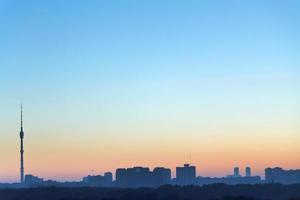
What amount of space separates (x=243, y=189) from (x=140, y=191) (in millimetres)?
31007

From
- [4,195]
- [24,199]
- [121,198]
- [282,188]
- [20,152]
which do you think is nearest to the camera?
[121,198]

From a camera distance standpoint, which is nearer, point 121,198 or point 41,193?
point 121,198

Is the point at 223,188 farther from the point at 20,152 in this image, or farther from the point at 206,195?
the point at 20,152

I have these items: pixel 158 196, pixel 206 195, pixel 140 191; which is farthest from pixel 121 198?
pixel 206 195

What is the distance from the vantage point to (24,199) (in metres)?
139

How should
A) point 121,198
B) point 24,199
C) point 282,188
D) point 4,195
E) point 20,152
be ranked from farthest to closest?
point 20,152 < point 282,188 < point 4,195 < point 24,199 < point 121,198

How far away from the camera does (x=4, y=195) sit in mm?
147750

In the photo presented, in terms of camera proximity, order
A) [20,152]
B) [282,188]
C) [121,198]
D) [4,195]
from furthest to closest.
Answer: [20,152]
[282,188]
[4,195]
[121,198]

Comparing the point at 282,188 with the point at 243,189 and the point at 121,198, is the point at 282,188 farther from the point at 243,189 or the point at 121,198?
the point at 121,198

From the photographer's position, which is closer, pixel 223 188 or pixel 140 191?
pixel 140 191

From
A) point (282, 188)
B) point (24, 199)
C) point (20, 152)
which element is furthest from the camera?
point (20, 152)

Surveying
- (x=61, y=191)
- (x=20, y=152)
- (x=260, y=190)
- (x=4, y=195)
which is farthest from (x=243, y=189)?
(x=20, y=152)

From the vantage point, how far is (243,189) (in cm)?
15862

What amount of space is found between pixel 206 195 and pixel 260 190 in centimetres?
2191
